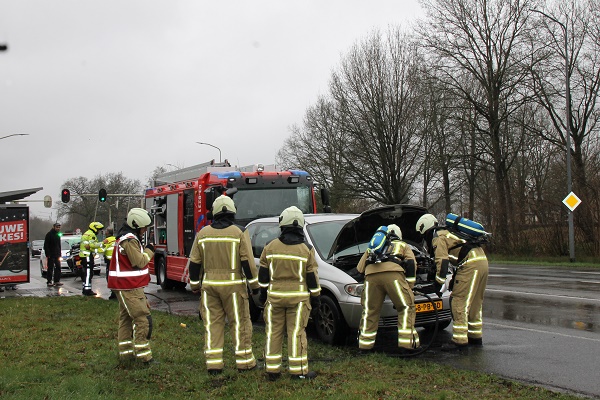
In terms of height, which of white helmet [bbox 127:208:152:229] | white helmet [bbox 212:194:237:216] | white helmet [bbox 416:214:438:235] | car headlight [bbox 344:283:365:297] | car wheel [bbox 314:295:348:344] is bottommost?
car wheel [bbox 314:295:348:344]

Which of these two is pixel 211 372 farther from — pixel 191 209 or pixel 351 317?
pixel 191 209

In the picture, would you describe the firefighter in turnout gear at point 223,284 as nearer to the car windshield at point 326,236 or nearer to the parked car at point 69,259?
the car windshield at point 326,236

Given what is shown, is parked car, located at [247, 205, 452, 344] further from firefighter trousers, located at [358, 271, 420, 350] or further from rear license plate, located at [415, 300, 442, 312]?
firefighter trousers, located at [358, 271, 420, 350]

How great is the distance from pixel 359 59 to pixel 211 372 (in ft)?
118

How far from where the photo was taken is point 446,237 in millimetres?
7570

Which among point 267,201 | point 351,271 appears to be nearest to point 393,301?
point 351,271

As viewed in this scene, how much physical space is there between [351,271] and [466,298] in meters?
1.57

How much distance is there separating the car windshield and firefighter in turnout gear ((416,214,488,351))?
4.28 feet

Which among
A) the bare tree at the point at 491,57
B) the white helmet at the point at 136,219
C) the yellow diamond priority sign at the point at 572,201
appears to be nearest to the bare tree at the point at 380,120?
the bare tree at the point at 491,57

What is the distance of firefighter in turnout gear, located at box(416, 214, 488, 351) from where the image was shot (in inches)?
290

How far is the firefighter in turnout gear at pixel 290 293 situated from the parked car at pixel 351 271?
5.44 ft

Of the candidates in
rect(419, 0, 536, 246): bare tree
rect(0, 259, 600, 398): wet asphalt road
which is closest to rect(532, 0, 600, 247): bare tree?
rect(419, 0, 536, 246): bare tree

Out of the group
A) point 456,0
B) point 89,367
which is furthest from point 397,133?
point 89,367

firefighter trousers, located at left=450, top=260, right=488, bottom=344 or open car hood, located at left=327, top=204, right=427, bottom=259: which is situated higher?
open car hood, located at left=327, top=204, right=427, bottom=259
